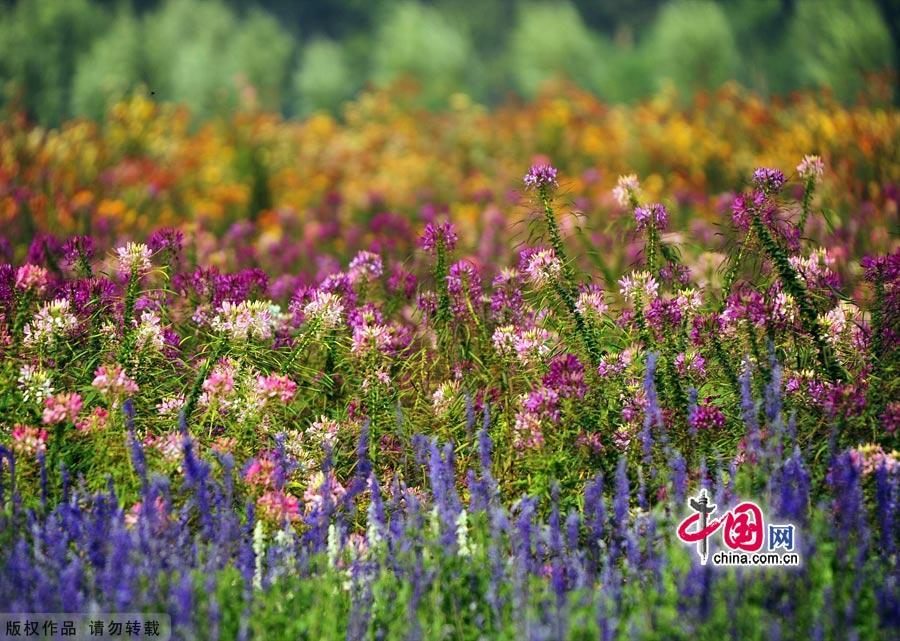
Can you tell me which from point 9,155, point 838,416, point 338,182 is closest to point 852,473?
point 838,416

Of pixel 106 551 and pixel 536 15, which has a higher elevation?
pixel 536 15

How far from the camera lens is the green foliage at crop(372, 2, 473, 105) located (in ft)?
61.7

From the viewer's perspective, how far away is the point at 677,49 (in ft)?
70.3

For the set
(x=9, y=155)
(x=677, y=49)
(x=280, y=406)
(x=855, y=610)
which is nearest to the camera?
(x=855, y=610)

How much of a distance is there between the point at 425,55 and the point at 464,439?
18666 mm

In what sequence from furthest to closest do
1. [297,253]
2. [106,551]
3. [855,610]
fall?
[297,253] < [106,551] < [855,610]

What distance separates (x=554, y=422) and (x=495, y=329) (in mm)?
794

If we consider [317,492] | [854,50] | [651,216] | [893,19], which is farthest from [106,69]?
[317,492]

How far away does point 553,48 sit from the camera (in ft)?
84.2

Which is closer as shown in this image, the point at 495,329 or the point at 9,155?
the point at 495,329

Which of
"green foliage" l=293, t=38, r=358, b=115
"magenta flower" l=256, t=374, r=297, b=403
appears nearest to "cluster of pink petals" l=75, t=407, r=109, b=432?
"magenta flower" l=256, t=374, r=297, b=403

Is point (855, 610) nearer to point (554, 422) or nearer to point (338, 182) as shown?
point (554, 422)

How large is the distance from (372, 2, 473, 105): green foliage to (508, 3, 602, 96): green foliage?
2.25m

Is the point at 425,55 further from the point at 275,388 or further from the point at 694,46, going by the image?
the point at 275,388
